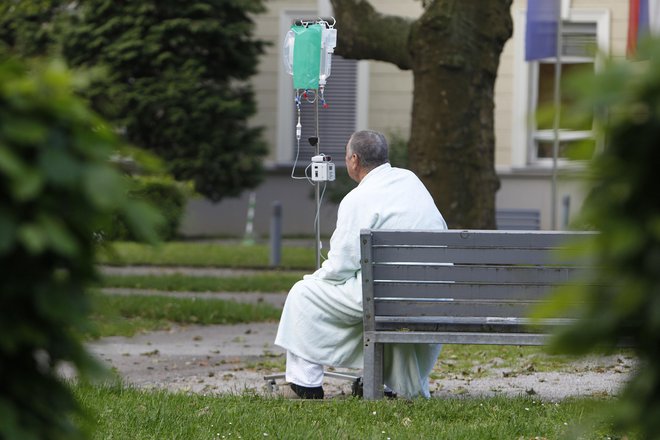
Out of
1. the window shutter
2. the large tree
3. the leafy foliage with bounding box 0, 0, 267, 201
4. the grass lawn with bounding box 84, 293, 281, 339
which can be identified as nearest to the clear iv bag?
the grass lawn with bounding box 84, 293, 281, 339

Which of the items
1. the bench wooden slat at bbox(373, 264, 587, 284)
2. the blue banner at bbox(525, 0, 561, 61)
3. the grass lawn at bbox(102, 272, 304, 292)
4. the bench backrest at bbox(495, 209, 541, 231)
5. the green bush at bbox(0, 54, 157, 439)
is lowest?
the grass lawn at bbox(102, 272, 304, 292)

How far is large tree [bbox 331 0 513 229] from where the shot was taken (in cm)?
1238

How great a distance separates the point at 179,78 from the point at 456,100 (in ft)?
36.1

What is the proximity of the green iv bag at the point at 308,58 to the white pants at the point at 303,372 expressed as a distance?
8.64ft

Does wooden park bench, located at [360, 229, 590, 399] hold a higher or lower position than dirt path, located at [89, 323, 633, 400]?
higher

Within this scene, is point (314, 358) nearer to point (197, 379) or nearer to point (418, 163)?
point (197, 379)

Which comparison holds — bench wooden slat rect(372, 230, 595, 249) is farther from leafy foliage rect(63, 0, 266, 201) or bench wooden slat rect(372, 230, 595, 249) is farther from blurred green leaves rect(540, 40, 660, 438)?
leafy foliage rect(63, 0, 266, 201)

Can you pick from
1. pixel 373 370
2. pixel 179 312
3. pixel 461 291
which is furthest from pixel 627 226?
pixel 179 312

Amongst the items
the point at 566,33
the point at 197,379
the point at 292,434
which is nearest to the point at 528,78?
the point at 566,33

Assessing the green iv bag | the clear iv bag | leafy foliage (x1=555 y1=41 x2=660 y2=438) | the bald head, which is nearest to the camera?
leafy foliage (x1=555 y1=41 x2=660 y2=438)

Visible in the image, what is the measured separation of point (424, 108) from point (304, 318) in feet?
19.6

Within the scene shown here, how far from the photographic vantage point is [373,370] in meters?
6.55

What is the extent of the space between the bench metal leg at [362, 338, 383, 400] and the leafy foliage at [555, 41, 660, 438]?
13.5 ft

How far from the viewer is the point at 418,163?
41.5 ft
